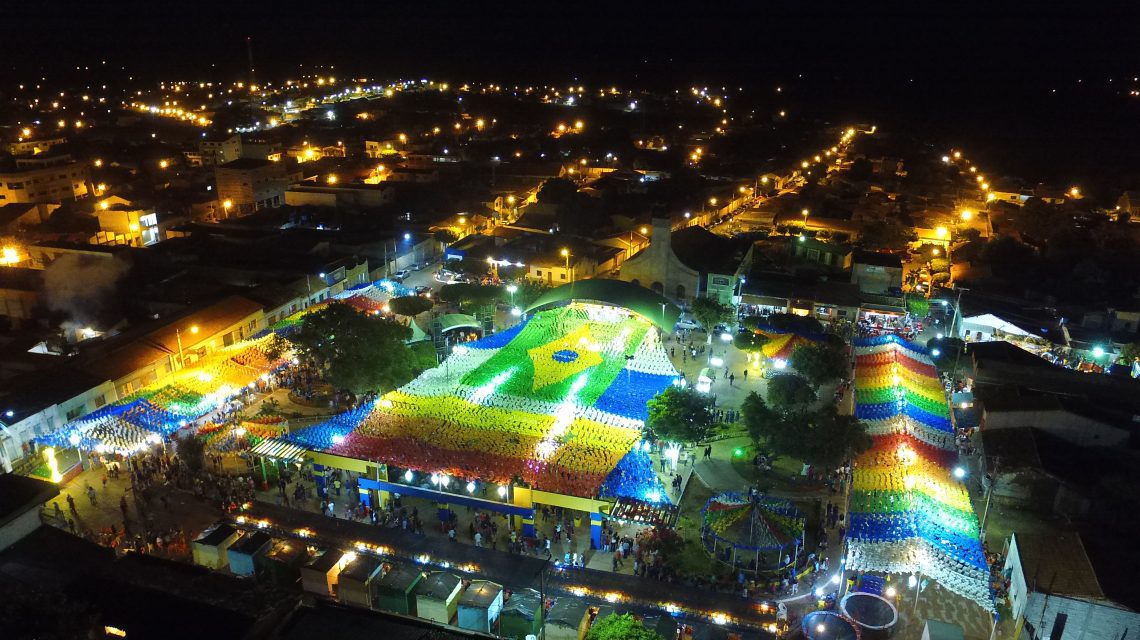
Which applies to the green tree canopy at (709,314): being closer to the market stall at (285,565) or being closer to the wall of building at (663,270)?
the wall of building at (663,270)

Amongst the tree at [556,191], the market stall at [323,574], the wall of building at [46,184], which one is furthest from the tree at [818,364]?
the wall of building at [46,184]

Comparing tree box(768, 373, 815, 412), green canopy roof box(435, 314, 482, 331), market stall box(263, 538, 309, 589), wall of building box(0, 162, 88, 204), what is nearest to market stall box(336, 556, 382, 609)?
market stall box(263, 538, 309, 589)

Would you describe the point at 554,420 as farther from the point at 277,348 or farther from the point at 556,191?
the point at 556,191

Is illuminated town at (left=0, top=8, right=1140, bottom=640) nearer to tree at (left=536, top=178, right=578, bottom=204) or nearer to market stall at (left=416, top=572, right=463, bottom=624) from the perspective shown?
market stall at (left=416, top=572, right=463, bottom=624)

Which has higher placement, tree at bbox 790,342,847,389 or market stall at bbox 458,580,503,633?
tree at bbox 790,342,847,389

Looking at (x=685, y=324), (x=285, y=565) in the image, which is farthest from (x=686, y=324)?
(x=285, y=565)

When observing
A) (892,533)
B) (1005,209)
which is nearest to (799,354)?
(892,533)
